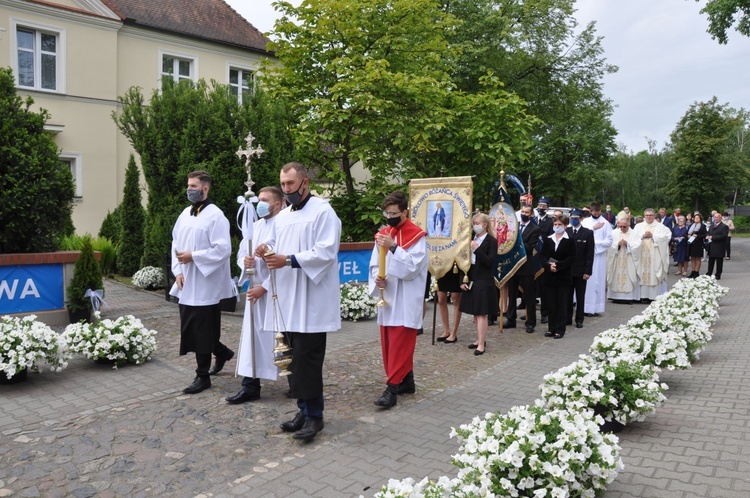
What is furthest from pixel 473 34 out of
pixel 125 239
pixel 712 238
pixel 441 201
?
pixel 441 201

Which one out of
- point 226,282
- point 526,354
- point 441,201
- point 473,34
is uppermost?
point 473,34

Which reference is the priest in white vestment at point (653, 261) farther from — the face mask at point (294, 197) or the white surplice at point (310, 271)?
the face mask at point (294, 197)

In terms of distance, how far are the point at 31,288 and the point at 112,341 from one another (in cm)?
265

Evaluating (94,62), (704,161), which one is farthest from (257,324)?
(704,161)

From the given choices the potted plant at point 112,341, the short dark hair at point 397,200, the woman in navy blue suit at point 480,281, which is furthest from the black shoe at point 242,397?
the woman in navy blue suit at point 480,281

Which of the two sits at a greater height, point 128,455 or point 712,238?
point 712,238

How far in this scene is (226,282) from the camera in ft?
20.1

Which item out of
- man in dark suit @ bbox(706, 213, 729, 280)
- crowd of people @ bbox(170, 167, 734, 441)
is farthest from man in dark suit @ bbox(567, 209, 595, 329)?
man in dark suit @ bbox(706, 213, 729, 280)

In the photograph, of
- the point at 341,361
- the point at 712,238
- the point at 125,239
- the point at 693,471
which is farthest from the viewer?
the point at 712,238

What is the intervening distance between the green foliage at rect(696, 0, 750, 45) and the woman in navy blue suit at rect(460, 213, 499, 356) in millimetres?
18056

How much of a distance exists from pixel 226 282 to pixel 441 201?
352cm

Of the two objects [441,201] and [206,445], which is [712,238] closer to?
[441,201]

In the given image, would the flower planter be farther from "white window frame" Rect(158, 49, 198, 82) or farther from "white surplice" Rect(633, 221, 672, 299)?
"white window frame" Rect(158, 49, 198, 82)

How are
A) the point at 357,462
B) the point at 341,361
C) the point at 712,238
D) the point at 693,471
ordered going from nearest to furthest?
the point at 693,471 → the point at 357,462 → the point at 341,361 → the point at 712,238
